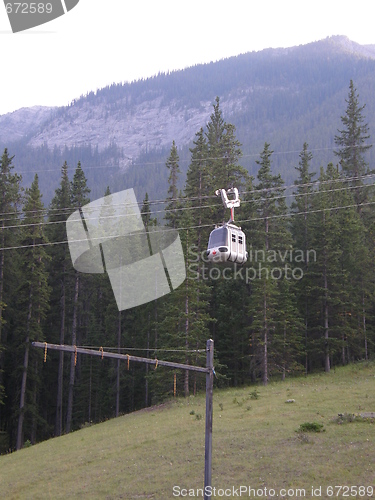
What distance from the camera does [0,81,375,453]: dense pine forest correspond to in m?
40.4

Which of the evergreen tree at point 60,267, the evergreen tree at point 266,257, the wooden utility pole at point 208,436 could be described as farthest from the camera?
the evergreen tree at point 60,267

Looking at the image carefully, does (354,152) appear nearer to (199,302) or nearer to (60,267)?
(199,302)

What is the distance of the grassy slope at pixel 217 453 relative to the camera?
19.6m

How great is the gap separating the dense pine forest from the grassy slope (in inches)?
245

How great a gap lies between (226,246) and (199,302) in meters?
22.2

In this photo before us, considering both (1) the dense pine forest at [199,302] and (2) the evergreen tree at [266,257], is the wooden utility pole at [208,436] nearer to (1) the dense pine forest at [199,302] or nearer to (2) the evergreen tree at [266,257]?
(1) the dense pine forest at [199,302]

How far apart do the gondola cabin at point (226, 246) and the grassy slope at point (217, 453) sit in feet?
27.2

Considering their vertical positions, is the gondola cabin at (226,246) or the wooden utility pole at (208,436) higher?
the gondola cabin at (226,246)

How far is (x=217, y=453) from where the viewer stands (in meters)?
22.6

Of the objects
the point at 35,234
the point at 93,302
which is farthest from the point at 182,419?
the point at 93,302

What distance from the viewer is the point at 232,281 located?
156 feet

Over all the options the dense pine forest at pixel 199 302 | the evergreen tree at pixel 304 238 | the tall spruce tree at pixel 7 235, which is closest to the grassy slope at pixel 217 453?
the dense pine forest at pixel 199 302

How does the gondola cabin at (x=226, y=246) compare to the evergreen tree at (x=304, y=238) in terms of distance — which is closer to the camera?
the gondola cabin at (x=226, y=246)

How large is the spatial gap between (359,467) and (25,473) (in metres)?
15.3
